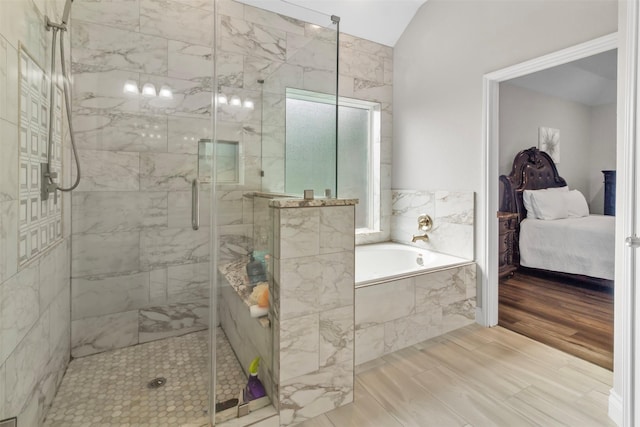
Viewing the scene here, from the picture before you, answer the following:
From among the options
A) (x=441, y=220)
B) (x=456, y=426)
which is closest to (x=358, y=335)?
(x=456, y=426)

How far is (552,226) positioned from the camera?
3684 millimetres

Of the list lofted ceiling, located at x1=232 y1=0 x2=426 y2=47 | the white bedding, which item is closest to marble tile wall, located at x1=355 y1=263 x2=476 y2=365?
the white bedding

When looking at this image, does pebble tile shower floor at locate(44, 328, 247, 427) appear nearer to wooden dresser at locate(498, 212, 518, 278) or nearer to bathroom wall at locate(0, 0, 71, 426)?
bathroom wall at locate(0, 0, 71, 426)

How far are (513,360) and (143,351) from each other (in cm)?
245

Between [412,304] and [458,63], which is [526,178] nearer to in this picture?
[458,63]

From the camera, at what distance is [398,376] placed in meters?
1.91

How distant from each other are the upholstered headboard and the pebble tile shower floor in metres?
3.88

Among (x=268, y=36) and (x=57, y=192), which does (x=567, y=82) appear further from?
(x=57, y=192)

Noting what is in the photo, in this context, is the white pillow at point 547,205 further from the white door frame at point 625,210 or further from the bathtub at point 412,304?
the white door frame at point 625,210

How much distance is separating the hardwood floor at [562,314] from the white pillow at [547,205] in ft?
2.69

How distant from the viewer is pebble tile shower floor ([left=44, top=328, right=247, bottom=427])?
4.99 feet

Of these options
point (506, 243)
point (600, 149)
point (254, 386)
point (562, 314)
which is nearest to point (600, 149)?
point (600, 149)

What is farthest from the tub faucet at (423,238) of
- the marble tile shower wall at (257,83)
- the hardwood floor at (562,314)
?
the marble tile shower wall at (257,83)

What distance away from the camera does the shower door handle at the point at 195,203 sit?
2.33m
